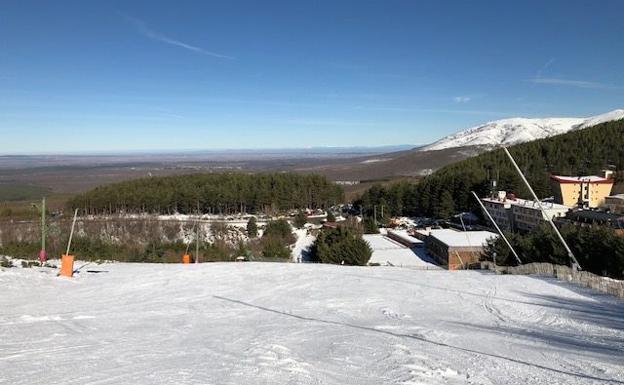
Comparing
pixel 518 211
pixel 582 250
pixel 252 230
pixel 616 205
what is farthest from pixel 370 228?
pixel 582 250

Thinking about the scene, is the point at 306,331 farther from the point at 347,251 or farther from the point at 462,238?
the point at 462,238

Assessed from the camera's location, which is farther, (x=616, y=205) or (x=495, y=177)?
(x=495, y=177)

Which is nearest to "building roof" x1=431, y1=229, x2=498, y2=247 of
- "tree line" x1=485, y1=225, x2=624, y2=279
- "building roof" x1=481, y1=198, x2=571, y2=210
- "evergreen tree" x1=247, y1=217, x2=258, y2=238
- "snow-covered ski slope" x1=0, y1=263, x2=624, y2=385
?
"tree line" x1=485, y1=225, x2=624, y2=279

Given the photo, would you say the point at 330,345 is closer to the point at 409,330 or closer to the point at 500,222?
the point at 409,330

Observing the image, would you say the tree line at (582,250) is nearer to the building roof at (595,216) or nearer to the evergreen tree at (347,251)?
the evergreen tree at (347,251)

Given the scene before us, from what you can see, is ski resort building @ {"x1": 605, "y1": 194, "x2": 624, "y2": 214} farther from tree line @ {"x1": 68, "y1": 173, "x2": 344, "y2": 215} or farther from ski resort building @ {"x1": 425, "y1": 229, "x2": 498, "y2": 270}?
tree line @ {"x1": 68, "y1": 173, "x2": 344, "y2": 215}

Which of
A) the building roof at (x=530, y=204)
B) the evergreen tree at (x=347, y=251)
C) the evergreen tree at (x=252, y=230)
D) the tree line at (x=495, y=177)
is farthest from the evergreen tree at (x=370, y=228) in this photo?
the evergreen tree at (x=347, y=251)
